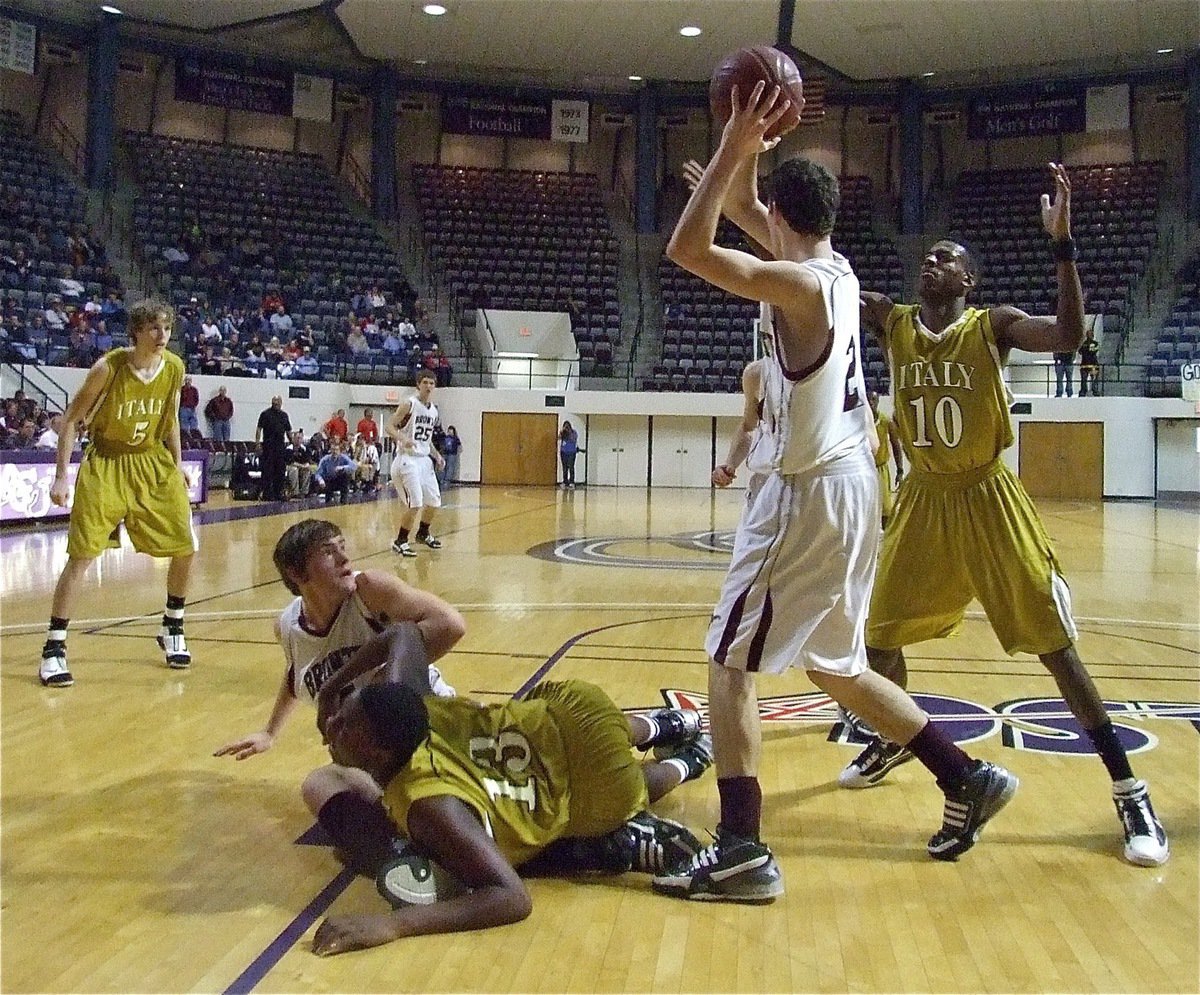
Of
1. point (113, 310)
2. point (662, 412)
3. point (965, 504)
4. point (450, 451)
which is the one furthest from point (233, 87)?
point (965, 504)

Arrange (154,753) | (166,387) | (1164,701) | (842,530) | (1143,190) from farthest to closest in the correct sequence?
(1143,190) → (166,387) → (1164,701) → (154,753) → (842,530)

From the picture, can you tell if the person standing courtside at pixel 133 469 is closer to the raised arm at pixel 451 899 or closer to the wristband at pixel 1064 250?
the raised arm at pixel 451 899

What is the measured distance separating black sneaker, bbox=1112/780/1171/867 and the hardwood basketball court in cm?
5

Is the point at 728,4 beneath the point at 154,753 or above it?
above

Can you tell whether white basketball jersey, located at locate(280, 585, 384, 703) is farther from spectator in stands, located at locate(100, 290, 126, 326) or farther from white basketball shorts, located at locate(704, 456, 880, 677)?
spectator in stands, located at locate(100, 290, 126, 326)

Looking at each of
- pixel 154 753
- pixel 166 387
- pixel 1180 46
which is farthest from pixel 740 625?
pixel 1180 46

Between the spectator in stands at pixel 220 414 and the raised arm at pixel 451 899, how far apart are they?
18647mm

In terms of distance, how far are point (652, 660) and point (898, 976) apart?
333 centimetres

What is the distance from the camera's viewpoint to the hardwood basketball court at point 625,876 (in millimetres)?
2320

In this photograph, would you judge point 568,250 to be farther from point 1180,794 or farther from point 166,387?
point 1180,794

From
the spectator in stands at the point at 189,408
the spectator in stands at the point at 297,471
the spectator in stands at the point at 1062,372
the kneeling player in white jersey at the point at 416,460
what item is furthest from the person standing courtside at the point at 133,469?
the spectator in stands at the point at 1062,372

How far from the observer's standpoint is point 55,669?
493 centimetres

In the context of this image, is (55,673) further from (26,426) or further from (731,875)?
(26,426)

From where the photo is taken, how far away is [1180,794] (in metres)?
3.52
